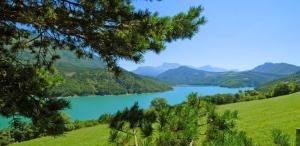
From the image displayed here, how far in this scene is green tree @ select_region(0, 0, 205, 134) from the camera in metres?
4.06

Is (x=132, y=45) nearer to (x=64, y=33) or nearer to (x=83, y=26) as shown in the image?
(x=83, y=26)

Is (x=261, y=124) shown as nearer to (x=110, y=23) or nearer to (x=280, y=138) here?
(x=110, y=23)

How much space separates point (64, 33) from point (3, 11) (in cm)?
95

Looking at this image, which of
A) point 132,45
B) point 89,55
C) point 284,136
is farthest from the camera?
point 89,55

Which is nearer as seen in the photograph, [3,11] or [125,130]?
[125,130]

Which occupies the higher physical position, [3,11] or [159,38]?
[3,11]

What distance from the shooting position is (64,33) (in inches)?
188

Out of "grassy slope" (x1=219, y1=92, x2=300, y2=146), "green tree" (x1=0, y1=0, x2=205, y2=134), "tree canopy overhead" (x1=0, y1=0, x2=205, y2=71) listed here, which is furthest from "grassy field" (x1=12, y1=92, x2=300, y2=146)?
"tree canopy overhead" (x1=0, y1=0, x2=205, y2=71)

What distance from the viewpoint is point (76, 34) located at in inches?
187

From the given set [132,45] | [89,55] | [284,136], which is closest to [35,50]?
[89,55]

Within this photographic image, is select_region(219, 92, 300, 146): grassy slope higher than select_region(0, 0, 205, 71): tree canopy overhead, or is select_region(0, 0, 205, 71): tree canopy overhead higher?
select_region(0, 0, 205, 71): tree canopy overhead

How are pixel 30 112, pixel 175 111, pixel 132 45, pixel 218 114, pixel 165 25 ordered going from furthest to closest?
1. pixel 30 112
2. pixel 132 45
3. pixel 165 25
4. pixel 218 114
5. pixel 175 111

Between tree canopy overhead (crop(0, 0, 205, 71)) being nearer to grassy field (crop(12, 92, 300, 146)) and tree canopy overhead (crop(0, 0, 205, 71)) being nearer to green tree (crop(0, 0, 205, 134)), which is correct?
green tree (crop(0, 0, 205, 134))

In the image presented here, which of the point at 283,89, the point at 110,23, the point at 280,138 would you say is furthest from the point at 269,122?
the point at 283,89
